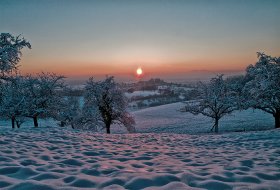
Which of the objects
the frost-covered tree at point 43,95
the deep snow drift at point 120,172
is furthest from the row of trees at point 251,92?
the deep snow drift at point 120,172

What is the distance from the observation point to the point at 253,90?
32500 millimetres

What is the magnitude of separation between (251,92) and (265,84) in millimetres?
2506

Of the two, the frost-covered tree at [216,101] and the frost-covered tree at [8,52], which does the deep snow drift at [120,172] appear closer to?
the frost-covered tree at [8,52]

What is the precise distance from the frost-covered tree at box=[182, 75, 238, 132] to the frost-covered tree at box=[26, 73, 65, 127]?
20680 millimetres

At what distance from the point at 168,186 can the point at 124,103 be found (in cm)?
3160

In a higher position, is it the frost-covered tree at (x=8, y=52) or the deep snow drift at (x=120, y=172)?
the frost-covered tree at (x=8, y=52)

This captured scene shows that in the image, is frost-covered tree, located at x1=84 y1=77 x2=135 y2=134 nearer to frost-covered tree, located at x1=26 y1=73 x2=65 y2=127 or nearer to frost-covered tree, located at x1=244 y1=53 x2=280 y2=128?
frost-covered tree, located at x1=26 y1=73 x2=65 y2=127

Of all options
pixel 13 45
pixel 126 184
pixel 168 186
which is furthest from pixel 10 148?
pixel 13 45

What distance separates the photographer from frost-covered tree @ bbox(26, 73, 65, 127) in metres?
30.8

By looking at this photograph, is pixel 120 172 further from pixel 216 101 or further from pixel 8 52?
pixel 216 101

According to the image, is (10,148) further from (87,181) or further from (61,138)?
(87,181)

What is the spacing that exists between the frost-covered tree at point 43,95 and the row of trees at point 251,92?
2080cm

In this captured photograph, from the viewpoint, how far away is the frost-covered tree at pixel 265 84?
100 ft

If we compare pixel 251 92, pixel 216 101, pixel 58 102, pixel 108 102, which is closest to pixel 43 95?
pixel 58 102
